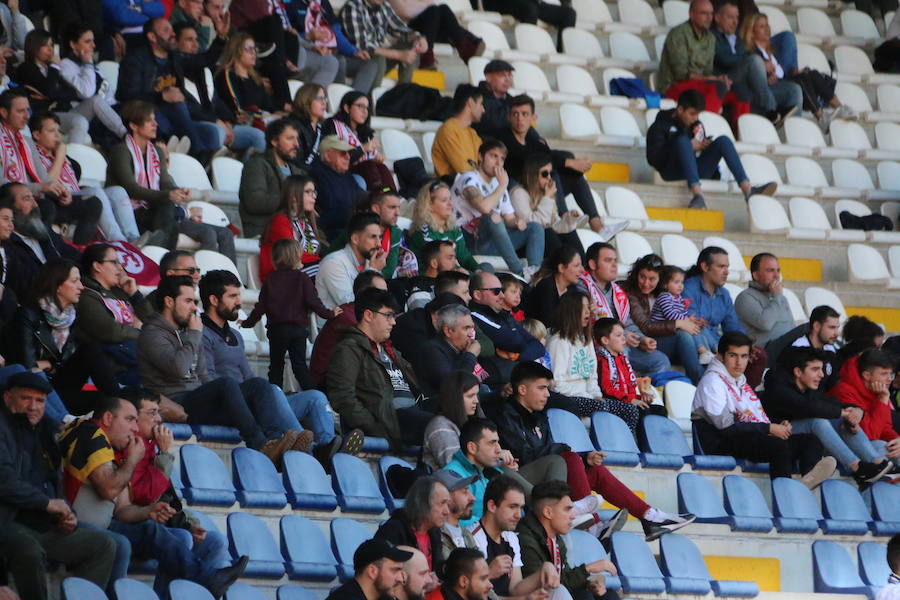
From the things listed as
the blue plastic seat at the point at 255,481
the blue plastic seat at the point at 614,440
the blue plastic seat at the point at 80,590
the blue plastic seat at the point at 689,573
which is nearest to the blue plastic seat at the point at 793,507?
the blue plastic seat at the point at 689,573

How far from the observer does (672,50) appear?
12.9m

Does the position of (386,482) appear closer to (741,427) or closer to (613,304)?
(741,427)

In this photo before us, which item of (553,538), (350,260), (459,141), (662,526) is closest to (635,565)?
(662,526)

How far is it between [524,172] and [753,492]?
2737 millimetres

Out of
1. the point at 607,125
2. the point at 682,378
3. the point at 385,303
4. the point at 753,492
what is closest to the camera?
the point at 385,303

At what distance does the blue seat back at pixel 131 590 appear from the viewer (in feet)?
18.9

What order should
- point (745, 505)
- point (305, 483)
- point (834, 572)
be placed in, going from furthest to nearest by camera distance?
point (745, 505) → point (834, 572) → point (305, 483)

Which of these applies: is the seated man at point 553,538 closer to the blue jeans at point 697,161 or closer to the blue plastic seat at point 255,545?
the blue plastic seat at point 255,545

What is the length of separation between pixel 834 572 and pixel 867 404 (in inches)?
47.7

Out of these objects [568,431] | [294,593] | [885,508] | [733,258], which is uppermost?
[294,593]

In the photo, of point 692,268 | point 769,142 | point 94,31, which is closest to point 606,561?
point 692,268

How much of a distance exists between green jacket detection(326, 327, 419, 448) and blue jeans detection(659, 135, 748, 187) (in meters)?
4.49

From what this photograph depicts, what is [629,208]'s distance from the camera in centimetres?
1161

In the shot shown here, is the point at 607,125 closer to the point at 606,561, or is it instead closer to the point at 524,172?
the point at 524,172
